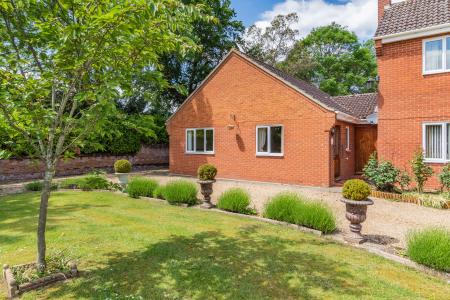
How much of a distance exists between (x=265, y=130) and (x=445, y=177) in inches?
308

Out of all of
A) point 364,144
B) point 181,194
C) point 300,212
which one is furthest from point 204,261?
point 364,144

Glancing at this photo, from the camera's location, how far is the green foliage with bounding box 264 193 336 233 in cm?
696

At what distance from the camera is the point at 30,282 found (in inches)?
169

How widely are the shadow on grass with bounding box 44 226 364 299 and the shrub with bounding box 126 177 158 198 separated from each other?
564 centimetres

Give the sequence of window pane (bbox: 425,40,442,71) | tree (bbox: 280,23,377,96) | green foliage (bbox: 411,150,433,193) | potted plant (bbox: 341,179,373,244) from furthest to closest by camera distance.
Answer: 1. tree (bbox: 280,23,377,96)
2. window pane (bbox: 425,40,442,71)
3. green foliage (bbox: 411,150,433,193)
4. potted plant (bbox: 341,179,373,244)

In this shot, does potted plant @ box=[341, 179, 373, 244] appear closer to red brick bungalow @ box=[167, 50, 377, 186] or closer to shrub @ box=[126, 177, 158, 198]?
red brick bungalow @ box=[167, 50, 377, 186]

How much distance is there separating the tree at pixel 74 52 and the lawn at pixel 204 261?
1.30 m

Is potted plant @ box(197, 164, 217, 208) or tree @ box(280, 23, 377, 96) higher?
tree @ box(280, 23, 377, 96)

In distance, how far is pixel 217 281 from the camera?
441 centimetres

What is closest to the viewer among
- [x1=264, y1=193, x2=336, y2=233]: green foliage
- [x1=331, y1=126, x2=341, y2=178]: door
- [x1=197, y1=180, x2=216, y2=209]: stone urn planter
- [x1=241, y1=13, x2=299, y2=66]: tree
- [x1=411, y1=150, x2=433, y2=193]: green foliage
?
[x1=264, y1=193, x2=336, y2=233]: green foliage

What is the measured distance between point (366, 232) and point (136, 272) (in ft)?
17.6

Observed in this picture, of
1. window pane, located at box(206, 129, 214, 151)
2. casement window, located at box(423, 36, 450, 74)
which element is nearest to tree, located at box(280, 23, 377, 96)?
window pane, located at box(206, 129, 214, 151)

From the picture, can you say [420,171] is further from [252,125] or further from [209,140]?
[209,140]

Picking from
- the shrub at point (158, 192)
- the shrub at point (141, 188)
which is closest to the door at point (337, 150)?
the shrub at point (158, 192)
